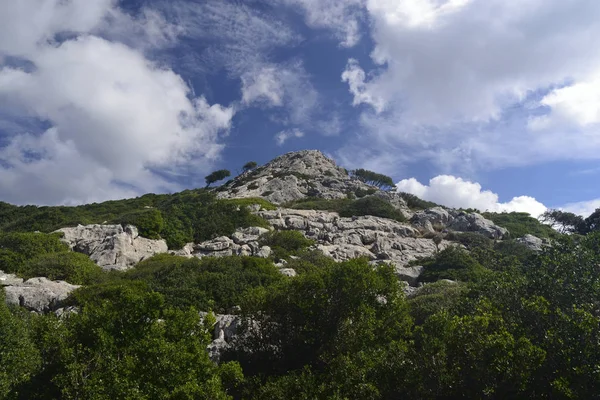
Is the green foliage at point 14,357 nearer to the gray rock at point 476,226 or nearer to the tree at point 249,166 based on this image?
the gray rock at point 476,226

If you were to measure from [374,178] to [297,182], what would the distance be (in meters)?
32.5

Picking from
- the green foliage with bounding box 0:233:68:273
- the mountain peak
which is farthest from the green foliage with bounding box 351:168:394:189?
the green foliage with bounding box 0:233:68:273

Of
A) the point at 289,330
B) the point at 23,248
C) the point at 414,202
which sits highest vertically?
the point at 414,202

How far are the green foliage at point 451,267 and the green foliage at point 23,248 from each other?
3627 centimetres

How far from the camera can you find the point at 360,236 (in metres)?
53.2

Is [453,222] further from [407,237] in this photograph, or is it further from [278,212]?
[278,212]

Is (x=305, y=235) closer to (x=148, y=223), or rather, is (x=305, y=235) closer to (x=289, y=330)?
(x=148, y=223)

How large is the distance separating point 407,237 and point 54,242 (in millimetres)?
42355

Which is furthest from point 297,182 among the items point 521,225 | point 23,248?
point 23,248

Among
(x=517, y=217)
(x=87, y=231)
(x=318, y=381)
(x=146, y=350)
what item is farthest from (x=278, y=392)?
(x=517, y=217)

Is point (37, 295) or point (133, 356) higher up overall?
point (37, 295)

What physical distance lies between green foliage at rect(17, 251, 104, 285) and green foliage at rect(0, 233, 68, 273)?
174 centimetres

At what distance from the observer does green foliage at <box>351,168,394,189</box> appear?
111594 mm

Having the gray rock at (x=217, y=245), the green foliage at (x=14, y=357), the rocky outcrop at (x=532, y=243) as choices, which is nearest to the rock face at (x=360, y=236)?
Answer: the rocky outcrop at (x=532, y=243)
